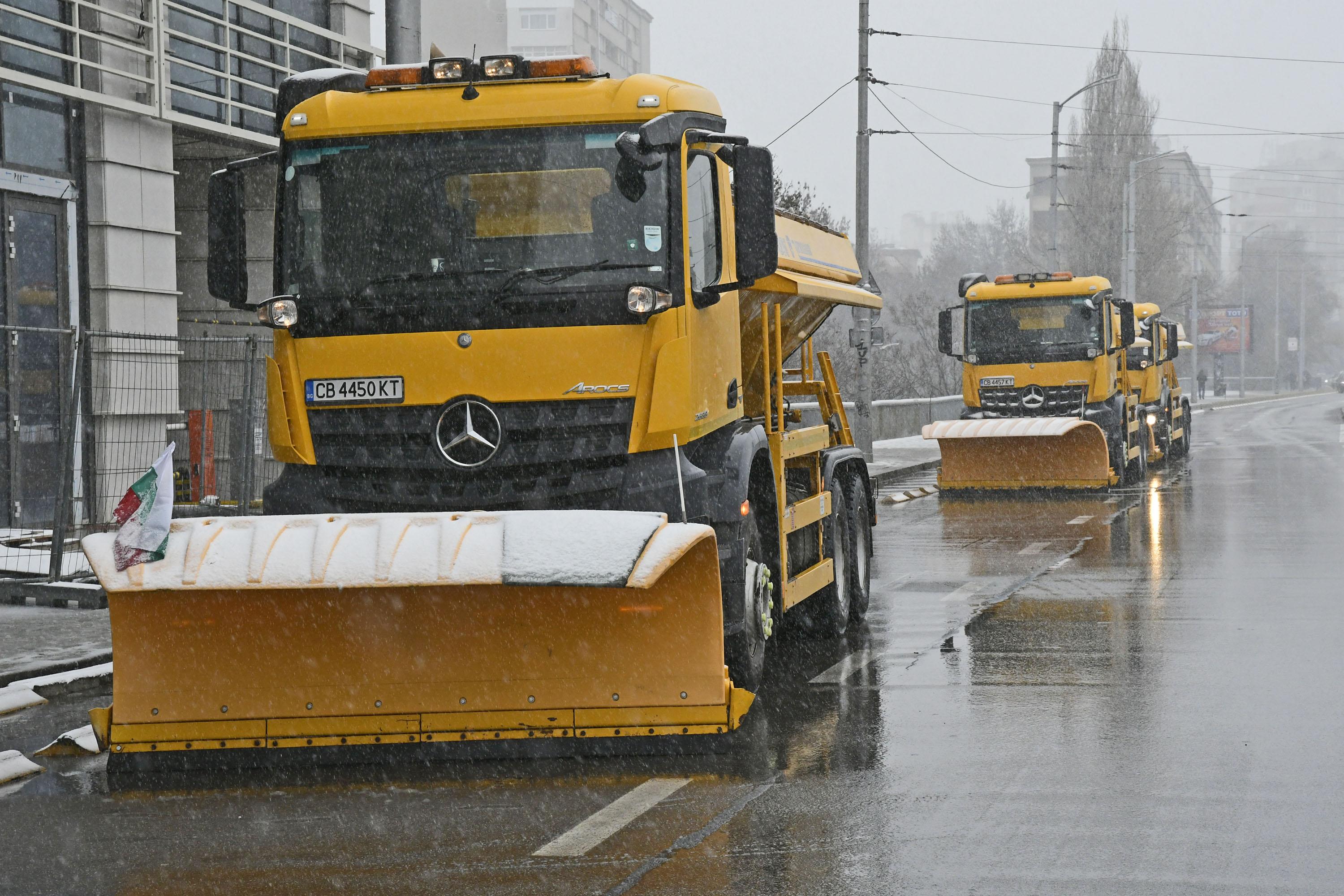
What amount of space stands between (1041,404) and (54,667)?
54.5 feet

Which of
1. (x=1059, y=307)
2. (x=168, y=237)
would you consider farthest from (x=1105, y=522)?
(x=168, y=237)

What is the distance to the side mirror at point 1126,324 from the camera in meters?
24.5

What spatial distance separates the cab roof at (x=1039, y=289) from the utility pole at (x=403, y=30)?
13.3 m

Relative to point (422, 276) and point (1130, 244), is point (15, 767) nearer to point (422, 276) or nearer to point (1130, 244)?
point (422, 276)

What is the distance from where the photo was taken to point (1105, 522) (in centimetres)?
1839

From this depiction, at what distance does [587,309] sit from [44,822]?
2945mm

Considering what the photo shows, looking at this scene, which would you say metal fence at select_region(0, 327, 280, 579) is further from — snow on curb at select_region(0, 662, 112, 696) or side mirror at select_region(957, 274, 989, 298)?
side mirror at select_region(957, 274, 989, 298)

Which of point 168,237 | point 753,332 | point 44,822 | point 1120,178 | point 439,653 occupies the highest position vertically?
point 1120,178

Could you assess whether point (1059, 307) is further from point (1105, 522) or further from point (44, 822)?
point (44, 822)

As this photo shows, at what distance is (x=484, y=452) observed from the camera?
7.29 m

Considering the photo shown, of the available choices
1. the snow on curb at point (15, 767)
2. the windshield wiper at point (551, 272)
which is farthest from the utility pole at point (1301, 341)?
the snow on curb at point (15, 767)

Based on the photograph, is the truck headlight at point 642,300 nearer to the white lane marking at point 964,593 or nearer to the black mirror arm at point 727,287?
the black mirror arm at point 727,287

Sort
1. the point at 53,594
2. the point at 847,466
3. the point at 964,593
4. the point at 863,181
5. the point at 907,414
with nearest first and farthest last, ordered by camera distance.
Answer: the point at 847,466
the point at 53,594
the point at 964,593
the point at 863,181
the point at 907,414

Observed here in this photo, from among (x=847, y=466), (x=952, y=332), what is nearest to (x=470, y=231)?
(x=847, y=466)
